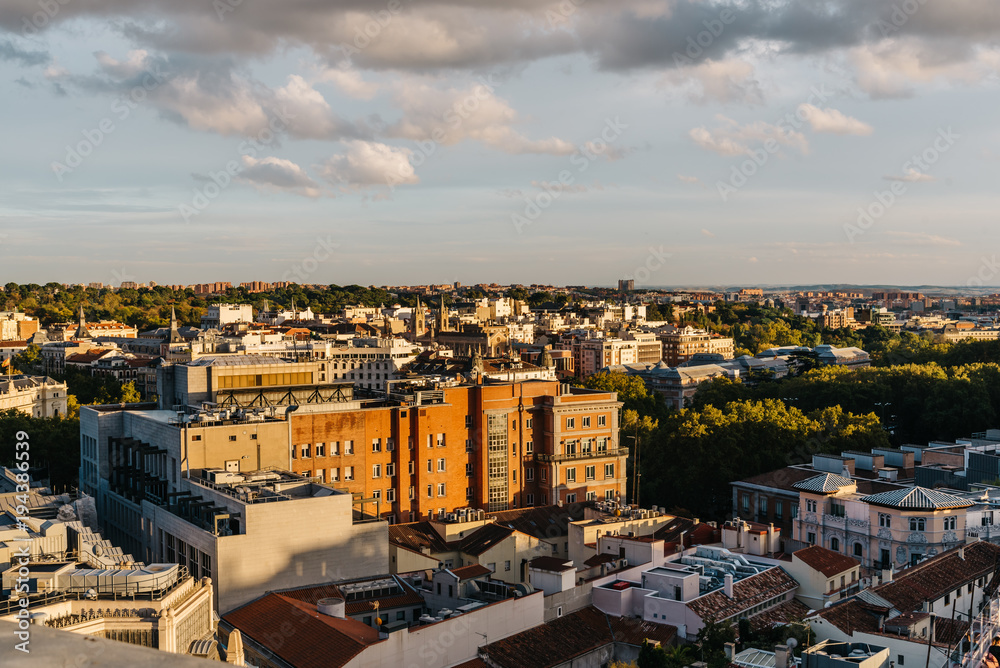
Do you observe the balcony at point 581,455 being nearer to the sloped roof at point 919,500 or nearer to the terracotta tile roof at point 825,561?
the sloped roof at point 919,500

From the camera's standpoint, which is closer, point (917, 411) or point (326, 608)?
point (326, 608)

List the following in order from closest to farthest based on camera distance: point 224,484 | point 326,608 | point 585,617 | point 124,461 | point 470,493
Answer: point 326,608, point 585,617, point 224,484, point 124,461, point 470,493

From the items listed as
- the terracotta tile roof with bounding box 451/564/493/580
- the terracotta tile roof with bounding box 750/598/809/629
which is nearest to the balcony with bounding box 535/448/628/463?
the terracotta tile roof with bounding box 451/564/493/580

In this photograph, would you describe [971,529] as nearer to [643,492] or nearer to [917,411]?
[643,492]

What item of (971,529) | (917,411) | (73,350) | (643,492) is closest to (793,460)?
(643,492)

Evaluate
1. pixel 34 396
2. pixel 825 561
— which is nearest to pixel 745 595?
pixel 825 561

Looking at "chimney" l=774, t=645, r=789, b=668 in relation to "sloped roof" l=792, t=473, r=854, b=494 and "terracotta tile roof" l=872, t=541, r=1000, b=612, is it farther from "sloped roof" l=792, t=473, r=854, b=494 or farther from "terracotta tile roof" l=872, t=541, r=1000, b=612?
"sloped roof" l=792, t=473, r=854, b=494
